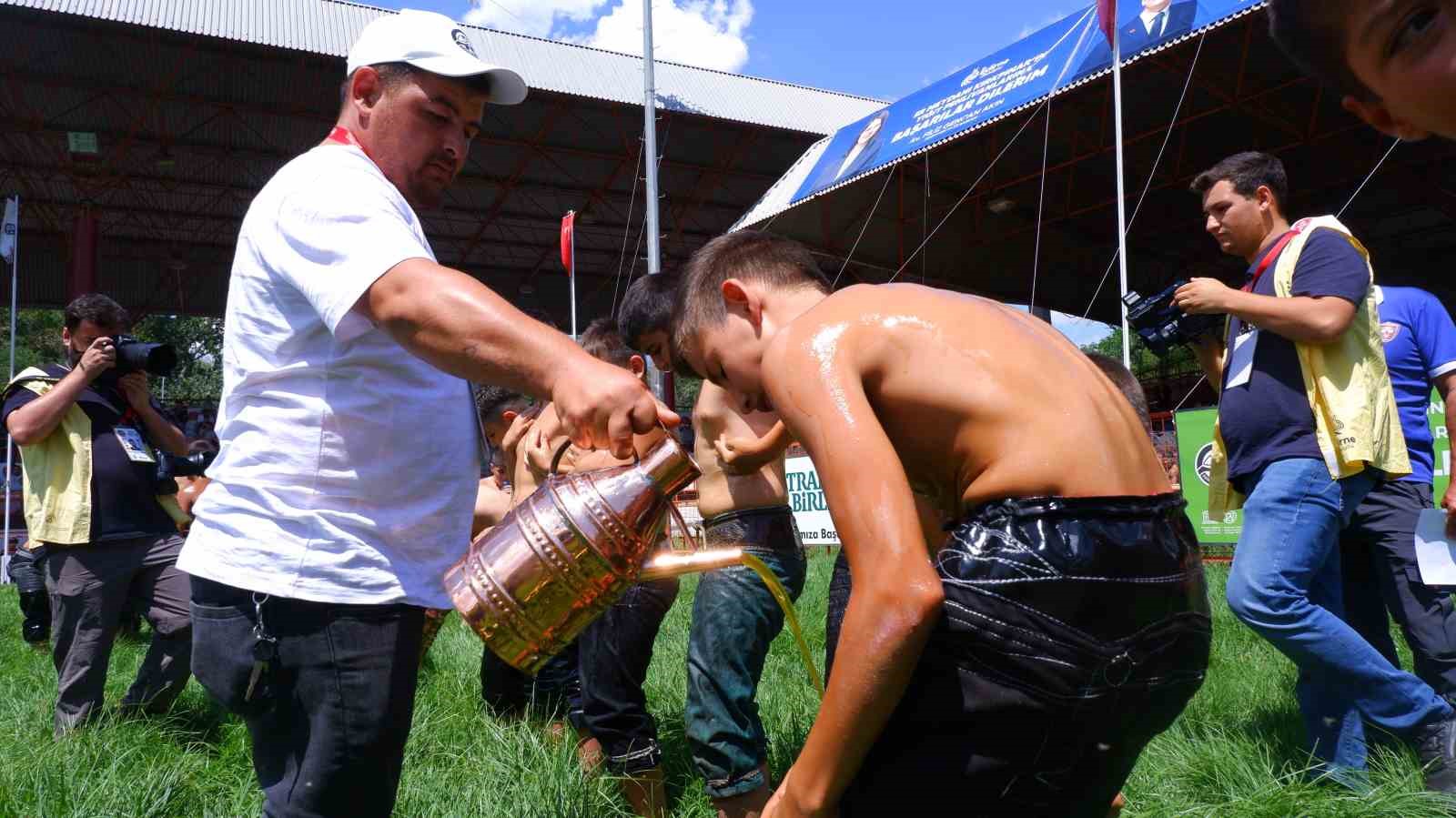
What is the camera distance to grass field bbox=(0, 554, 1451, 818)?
2693mm

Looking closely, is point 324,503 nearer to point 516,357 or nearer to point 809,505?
point 516,357

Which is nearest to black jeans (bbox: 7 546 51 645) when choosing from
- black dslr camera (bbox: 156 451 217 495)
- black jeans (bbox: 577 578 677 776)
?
black dslr camera (bbox: 156 451 217 495)

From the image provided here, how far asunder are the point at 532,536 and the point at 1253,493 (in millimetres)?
2247

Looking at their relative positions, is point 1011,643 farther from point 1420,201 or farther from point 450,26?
point 1420,201

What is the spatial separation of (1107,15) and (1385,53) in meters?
9.47

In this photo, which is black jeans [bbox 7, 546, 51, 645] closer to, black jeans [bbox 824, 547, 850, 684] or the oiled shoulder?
black jeans [bbox 824, 547, 850, 684]

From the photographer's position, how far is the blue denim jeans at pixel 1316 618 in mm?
2629

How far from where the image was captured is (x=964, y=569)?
1.31 m

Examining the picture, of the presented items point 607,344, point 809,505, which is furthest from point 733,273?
point 809,505

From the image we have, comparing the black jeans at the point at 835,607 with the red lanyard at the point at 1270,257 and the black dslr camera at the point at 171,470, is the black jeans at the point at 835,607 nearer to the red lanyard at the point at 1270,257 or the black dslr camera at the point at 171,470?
the red lanyard at the point at 1270,257

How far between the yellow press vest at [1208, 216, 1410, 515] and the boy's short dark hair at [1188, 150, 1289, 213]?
235 millimetres

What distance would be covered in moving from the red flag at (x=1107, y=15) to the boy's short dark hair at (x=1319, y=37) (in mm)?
9070

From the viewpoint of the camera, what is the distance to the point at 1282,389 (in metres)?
2.91

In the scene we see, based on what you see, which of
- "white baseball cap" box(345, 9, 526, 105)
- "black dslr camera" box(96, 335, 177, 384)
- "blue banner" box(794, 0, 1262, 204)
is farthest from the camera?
"blue banner" box(794, 0, 1262, 204)
